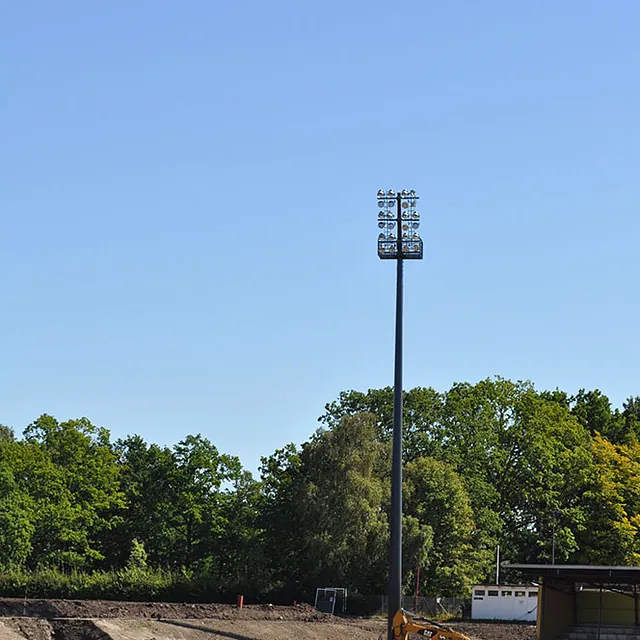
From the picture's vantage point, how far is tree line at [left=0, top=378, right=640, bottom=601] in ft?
221

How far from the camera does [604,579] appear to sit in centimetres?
3741

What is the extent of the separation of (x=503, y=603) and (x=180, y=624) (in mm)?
29794

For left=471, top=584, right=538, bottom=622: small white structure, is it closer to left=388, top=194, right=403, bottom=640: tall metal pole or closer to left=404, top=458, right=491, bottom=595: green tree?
left=404, top=458, right=491, bottom=595: green tree

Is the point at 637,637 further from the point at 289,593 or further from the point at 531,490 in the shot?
the point at 531,490

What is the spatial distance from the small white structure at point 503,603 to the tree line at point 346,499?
4.41 meters

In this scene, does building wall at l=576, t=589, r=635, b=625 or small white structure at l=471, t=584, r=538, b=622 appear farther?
small white structure at l=471, t=584, r=538, b=622

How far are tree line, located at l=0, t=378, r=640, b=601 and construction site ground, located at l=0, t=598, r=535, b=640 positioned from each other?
10826 millimetres

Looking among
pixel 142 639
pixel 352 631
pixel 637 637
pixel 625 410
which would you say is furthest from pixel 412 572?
pixel 625 410

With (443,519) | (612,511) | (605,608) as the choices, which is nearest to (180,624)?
(605,608)

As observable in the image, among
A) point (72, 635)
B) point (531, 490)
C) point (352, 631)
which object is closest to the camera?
point (72, 635)

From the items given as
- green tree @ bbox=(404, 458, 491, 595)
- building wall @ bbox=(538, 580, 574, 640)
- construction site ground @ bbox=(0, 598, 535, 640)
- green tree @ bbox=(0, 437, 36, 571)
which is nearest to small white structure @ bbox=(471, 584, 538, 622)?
green tree @ bbox=(404, 458, 491, 595)

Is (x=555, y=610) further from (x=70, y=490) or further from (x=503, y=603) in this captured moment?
(x=70, y=490)

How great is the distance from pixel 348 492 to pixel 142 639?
32.3 metres

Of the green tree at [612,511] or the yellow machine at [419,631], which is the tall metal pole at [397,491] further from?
the green tree at [612,511]
